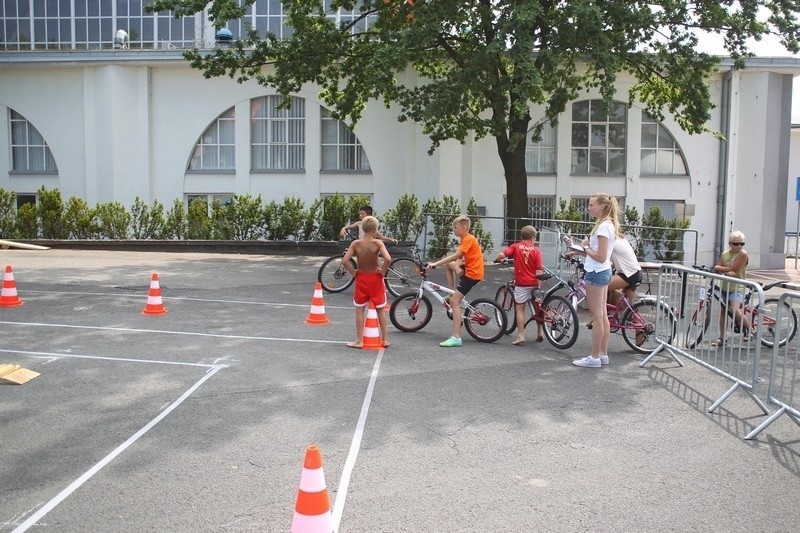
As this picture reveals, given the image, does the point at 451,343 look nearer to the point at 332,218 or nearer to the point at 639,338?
the point at 639,338

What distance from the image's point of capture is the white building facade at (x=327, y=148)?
2675 cm

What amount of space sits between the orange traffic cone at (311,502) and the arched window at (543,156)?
23.7 meters

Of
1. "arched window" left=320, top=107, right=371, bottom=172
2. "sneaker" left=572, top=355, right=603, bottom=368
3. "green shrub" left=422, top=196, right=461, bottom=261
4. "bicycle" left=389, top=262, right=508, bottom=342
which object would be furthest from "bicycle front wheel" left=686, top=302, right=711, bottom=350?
"arched window" left=320, top=107, right=371, bottom=172

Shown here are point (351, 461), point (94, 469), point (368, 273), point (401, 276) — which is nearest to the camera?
point (94, 469)

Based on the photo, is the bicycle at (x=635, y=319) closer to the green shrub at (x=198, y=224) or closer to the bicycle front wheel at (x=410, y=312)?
the bicycle front wheel at (x=410, y=312)

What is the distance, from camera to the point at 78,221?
81.2ft

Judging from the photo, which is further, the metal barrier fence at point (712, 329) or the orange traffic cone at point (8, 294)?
the orange traffic cone at point (8, 294)

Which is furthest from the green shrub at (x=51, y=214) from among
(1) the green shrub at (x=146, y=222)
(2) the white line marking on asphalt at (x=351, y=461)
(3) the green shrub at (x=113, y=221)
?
(2) the white line marking on asphalt at (x=351, y=461)

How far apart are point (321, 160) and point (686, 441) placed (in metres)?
21.7

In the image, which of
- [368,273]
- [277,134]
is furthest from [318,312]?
[277,134]

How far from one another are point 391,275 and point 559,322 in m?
4.88

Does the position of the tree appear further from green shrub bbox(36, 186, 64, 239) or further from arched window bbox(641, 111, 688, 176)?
green shrub bbox(36, 186, 64, 239)

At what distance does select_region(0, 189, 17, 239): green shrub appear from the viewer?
25.2 meters

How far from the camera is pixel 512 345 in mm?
11031
